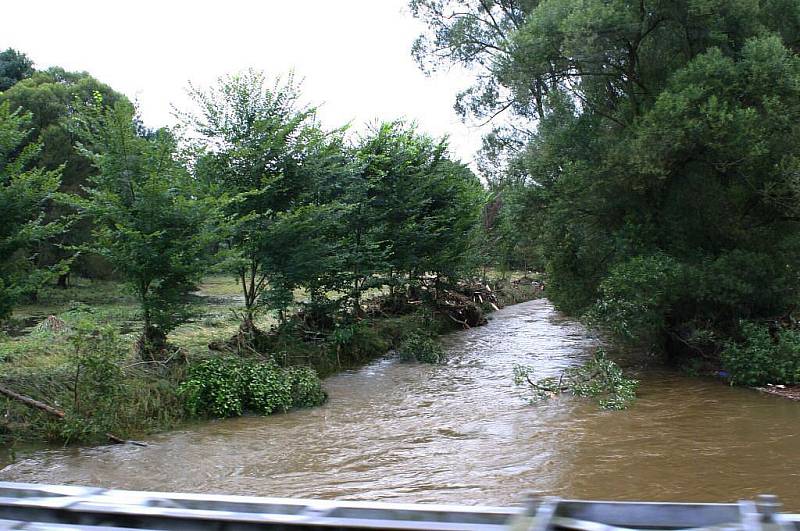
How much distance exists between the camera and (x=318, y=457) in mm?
9070

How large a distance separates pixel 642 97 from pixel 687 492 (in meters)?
9.47

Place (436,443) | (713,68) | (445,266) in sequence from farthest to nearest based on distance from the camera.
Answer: (445,266) → (713,68) → (436,443)

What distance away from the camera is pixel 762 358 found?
12.3 meters

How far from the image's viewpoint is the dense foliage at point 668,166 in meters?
12.2

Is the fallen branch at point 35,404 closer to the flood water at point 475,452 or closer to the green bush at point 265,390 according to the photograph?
the flood water at point 475,452

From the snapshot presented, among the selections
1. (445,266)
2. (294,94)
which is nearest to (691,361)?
(445,266)

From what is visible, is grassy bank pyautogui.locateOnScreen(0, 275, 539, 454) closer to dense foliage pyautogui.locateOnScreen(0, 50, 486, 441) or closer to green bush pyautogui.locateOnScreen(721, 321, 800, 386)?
dense foliage pyautogui.locateOnScreen(0, 50, 486, 441)

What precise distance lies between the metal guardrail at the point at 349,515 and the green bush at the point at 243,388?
7.82 m

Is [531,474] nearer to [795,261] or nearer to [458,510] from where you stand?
A: [458,510]

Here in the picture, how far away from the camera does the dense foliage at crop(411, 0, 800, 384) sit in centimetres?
1222

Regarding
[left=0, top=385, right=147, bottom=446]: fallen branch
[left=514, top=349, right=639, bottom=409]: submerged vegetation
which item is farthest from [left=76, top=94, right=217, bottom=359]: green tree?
[left=514, top=349, right=639, bottom=409]: submerged vegetation

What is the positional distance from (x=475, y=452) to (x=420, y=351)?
732 centimetres

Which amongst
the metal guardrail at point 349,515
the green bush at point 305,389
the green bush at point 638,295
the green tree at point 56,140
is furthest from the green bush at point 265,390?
the green tree at point 56,140

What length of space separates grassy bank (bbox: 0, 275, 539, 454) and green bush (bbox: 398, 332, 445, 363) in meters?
0.96
